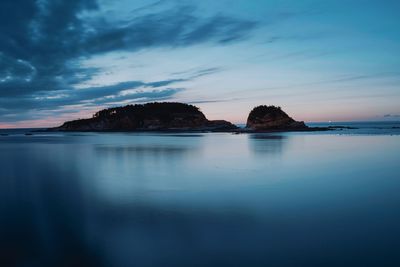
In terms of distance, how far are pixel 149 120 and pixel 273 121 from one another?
49808mm

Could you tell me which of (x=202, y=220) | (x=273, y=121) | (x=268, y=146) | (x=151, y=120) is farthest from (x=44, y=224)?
(x=151, y=120)

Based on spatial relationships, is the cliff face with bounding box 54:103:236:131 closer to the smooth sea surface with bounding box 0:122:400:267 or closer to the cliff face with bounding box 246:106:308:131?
the cliff face with bounding box 246:106:308:131

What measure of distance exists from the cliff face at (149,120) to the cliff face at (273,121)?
27.6 m

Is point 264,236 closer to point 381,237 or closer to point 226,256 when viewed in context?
point 226,256

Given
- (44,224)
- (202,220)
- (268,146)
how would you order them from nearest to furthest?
(44,224)
(202,220)
(268,146)

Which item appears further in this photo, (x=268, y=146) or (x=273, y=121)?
(x=273, y=121)

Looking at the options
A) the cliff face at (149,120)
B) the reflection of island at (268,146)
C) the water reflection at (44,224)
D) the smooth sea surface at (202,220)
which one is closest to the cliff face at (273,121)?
the cliff face at (149,120)

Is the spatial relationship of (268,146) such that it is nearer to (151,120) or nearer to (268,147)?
(268,147)

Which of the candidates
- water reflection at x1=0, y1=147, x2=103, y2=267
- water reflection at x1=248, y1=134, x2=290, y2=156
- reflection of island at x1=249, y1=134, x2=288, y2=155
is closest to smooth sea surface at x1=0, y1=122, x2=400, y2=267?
water reflection at x1=0, y1=147, x2=103, y2=267

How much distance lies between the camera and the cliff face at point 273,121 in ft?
227

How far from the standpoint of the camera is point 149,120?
353 ft

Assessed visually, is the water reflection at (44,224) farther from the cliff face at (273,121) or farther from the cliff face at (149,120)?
the cliff face at (149,120)

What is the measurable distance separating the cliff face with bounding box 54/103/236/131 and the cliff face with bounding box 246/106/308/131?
27.6 metres

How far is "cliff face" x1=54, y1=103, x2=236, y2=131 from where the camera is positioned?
103 metres
